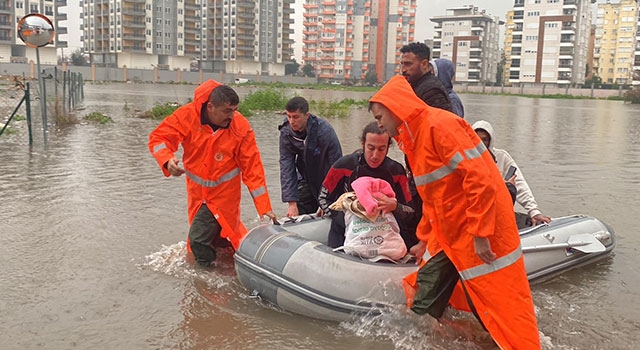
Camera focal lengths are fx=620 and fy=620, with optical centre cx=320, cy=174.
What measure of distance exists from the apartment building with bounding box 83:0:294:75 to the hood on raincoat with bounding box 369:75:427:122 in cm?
8065

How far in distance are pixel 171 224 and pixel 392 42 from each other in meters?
115

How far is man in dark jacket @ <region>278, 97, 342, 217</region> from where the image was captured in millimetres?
5609

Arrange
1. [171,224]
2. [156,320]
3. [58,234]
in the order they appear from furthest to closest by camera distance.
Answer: [171,224] < [58,234] < [156,320]

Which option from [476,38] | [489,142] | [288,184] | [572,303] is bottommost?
[572,303]

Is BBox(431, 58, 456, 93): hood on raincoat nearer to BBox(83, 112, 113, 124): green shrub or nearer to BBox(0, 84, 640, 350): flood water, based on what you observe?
BBox(0, 84, 640, 350): flood water

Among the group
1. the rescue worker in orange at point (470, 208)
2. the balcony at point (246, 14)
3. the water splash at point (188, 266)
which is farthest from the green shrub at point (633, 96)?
the balcony at point (246, 14)

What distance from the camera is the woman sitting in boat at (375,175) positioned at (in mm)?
4332

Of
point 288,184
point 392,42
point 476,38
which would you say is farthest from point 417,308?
point 392,42

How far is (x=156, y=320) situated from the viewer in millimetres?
4246

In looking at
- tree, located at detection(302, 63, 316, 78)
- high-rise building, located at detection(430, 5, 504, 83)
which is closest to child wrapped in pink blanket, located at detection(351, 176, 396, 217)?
high-rise building, located at detection(430, 5, 504, 83)

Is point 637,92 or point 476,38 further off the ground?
point 476,38

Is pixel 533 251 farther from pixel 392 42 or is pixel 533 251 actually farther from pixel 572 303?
pixel 392 42

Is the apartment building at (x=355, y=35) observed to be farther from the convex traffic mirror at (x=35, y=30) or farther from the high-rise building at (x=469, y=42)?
the convex traffic mirror at (x=35, y=30)

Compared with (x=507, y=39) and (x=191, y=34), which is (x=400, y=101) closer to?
(x=191, y=34)
